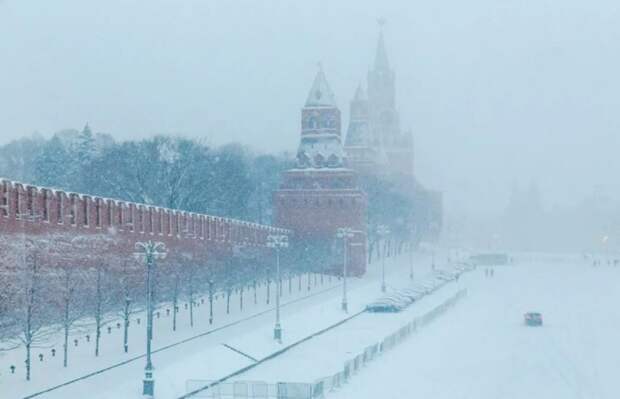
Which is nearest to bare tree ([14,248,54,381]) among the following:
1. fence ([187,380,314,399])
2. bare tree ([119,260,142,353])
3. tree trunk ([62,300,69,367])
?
tree trunk ([62,300,69,367])

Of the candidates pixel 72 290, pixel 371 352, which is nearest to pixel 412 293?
pixel 371 352

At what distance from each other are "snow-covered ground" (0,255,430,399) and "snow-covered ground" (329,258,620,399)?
11.4 feet

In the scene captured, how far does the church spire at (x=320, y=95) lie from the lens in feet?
195

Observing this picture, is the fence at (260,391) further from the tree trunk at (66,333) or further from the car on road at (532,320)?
the car on road at (532,320)

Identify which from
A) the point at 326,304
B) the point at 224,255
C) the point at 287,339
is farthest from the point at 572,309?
the point at 287,339

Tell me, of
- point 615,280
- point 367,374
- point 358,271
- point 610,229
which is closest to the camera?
point 367,374

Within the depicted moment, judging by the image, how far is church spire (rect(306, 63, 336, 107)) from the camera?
2341 inches

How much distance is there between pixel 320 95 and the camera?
196 ft

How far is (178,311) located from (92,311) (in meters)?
6.34

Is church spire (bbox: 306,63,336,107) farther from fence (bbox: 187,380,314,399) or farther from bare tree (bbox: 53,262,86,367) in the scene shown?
fence (bbox: 187,380,314,399)

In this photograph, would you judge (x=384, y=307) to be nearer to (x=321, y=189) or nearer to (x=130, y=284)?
(x=130, y=284)

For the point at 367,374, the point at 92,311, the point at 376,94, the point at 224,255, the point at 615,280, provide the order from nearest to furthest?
the point at 367,374, the point at 92,311, the point at 224,255, the point at 615,280, the point at 376,94

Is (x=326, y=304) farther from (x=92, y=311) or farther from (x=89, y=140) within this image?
(x=89, y=140)

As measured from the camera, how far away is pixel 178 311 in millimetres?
37281
